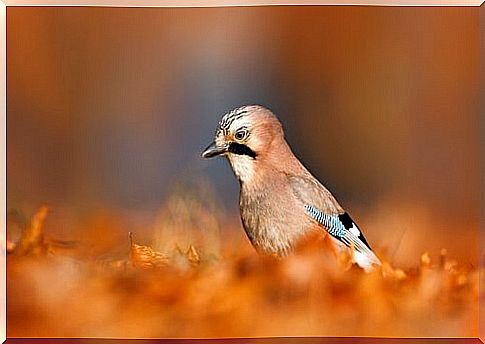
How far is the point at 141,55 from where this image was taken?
234 cm

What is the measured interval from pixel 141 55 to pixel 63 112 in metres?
0.30

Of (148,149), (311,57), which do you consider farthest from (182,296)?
(311,57)

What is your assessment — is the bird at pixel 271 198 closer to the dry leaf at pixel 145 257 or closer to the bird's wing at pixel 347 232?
the bird's wing at pixel 347 232

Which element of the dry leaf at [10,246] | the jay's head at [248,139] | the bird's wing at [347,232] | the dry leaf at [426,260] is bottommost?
the dry leaf at [426,260]

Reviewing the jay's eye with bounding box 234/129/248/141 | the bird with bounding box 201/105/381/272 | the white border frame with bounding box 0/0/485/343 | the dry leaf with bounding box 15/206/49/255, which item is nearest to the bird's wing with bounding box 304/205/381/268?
the bird with bounding box 201/105/381/272

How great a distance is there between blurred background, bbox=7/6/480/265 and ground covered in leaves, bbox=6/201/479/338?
2.5 inches

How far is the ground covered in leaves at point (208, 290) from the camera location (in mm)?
2322

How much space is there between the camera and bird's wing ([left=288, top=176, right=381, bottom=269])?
2.33 meters

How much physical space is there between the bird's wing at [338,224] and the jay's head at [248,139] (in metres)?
0.19

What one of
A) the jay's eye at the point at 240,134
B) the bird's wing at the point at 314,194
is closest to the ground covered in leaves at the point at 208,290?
the bird's wing at the point at 314,194

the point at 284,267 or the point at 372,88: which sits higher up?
the point at 372,88

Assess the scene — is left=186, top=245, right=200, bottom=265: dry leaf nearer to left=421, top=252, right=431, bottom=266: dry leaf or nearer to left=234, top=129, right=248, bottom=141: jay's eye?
left=234, top=129, right=248, bottom=141: jay's eye

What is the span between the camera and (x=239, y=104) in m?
2.34

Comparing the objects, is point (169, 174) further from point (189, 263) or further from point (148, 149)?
point (189, 263)
